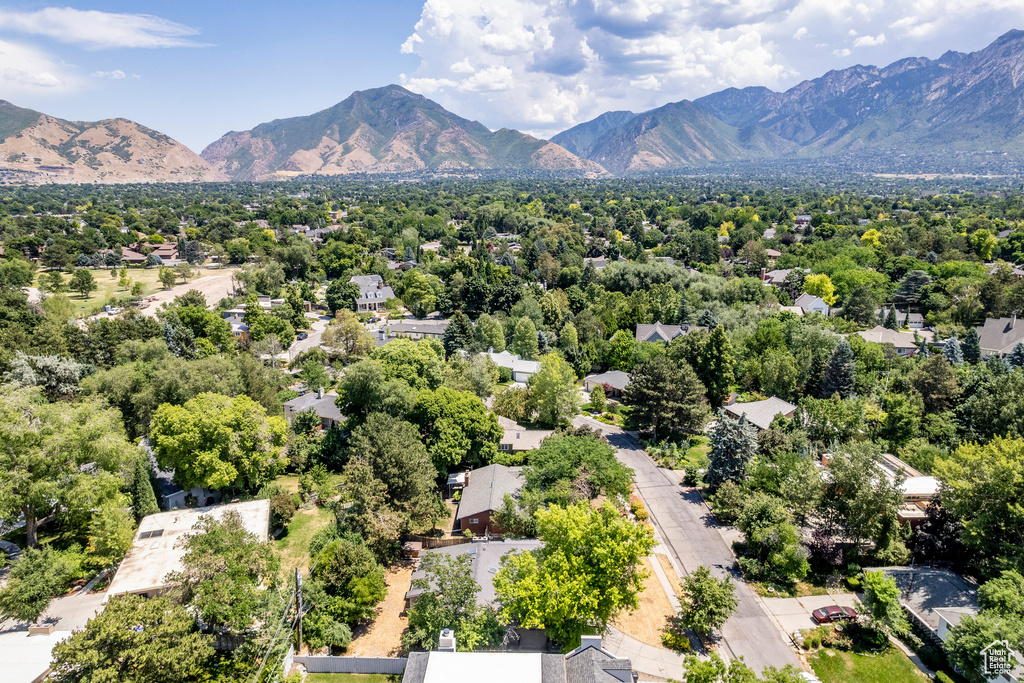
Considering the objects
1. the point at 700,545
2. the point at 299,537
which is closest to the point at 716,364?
the point at 700,545


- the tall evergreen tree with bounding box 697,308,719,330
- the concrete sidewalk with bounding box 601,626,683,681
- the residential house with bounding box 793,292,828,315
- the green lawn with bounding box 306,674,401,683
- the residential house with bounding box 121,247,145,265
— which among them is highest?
the residential house with bounding box 121,247,145,265

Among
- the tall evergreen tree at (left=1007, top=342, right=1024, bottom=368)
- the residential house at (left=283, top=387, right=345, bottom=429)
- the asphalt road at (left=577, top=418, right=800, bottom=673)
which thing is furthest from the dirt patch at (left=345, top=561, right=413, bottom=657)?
the tall evergreen tree at (left=1007, top=342, right=1024, bottom=368)

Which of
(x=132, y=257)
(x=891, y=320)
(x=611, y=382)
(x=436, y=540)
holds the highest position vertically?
(x=132, y=257)

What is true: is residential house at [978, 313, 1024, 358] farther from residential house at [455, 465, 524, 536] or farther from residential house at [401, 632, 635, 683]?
residential house at [401, 632, 635, 683]

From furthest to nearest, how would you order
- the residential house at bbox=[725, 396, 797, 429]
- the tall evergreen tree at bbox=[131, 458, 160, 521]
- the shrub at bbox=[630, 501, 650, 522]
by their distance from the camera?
1. the residential house at bbox=[725, 396, 797, 429]
2. the shrub at bbox=[630, 501, 650, 522]
3. the tall evergreen tree at bbox=[131, 458, 160, 521]

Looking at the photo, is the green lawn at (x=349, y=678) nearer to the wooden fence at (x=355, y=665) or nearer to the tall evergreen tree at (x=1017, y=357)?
the wooden fence at (x=355, y=665)

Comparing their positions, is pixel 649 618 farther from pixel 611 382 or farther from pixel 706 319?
pixel 706 319

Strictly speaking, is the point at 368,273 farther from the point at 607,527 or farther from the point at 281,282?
the point at 607,527

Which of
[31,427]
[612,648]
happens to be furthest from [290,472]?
[612,648]
